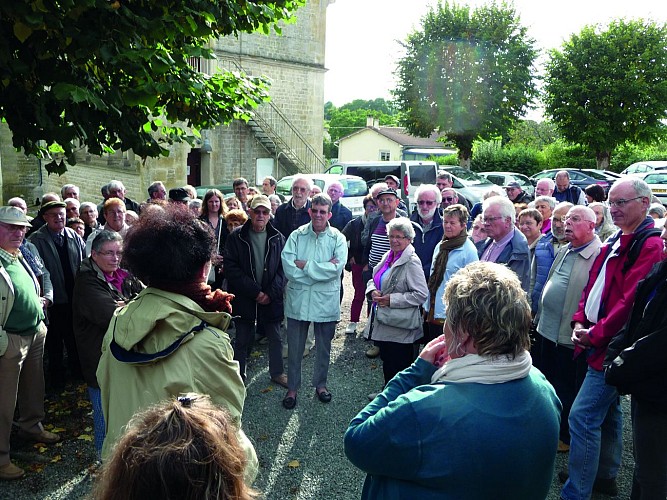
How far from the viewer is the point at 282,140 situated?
25.6 m

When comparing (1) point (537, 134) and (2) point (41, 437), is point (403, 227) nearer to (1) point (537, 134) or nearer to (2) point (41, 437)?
(2) point (41, 437)

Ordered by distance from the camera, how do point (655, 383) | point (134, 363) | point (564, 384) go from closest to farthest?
point (134, 363) → point (655, 383) → point (564, 384)

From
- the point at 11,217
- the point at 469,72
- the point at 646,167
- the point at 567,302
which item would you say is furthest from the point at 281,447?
the point at 469,72

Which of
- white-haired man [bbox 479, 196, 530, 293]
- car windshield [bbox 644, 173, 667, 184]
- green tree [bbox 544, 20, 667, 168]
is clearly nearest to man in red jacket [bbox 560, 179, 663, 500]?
A: white-haired man [bbox 479, 196, 530, 293]

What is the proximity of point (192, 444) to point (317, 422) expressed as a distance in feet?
13.1

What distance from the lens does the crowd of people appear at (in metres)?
1.76

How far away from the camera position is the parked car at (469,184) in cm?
1957

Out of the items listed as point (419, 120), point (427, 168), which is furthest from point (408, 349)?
point (419, 120)

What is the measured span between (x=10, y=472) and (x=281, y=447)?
203cm

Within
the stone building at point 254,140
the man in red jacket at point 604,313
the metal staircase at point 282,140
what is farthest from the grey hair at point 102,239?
the metal staircase at point 282,140

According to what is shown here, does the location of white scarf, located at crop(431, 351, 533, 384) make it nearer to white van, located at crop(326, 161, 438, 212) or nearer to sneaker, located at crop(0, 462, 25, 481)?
sneaker, located at crop(0, 462, 25, 481)

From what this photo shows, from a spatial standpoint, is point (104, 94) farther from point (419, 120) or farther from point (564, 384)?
point (419, 120)

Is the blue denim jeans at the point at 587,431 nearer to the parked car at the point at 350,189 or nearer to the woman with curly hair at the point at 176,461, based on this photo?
the woman with curly hair at the point at 176,461

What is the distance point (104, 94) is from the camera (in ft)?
13.5
